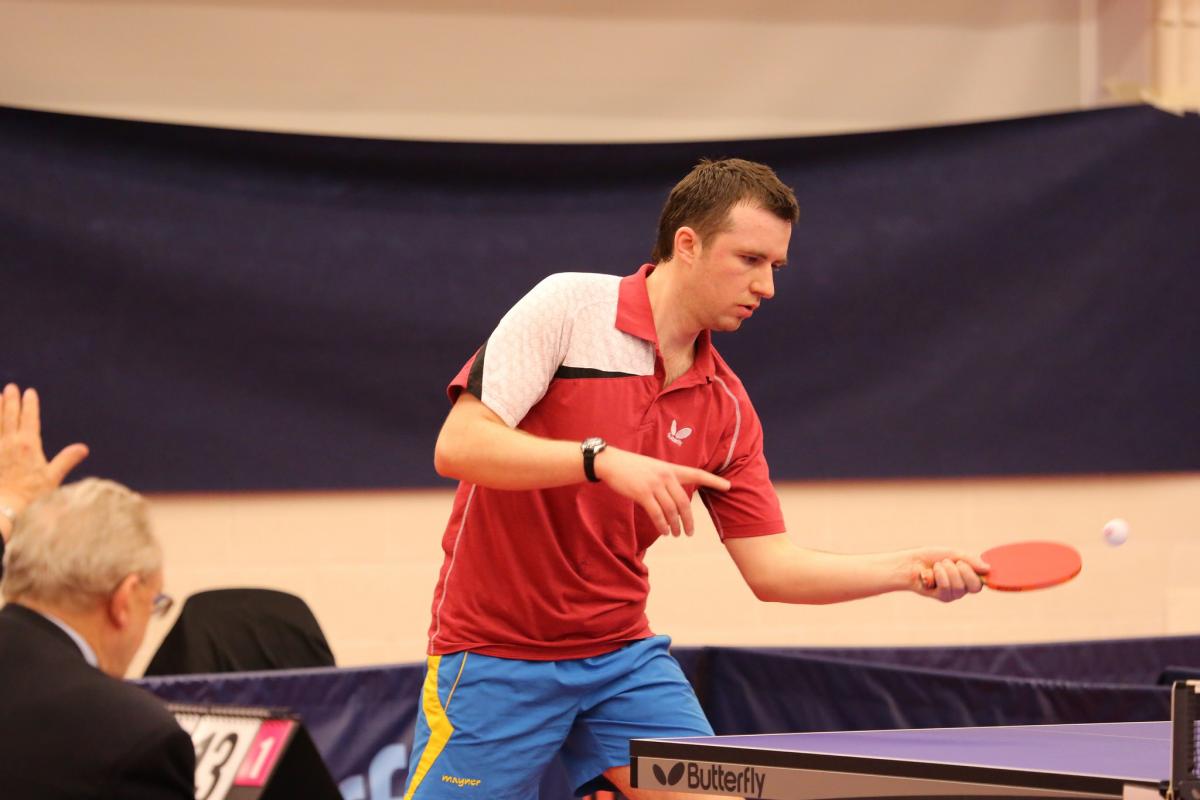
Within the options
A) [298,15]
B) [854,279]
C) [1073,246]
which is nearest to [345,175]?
[298,15]

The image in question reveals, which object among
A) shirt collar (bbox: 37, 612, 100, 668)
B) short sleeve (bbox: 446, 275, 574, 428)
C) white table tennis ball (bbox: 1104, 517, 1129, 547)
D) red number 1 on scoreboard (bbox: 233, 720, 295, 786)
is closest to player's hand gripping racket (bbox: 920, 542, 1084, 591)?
white table tennis ball (bbox: 1104, 517, 1129, 547)

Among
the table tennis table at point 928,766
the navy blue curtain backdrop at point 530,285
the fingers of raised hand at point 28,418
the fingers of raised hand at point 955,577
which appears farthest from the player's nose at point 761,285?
the navy blue curtain backdrop at point 530,285

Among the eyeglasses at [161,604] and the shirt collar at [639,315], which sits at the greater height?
the shirt collar at [639,315]

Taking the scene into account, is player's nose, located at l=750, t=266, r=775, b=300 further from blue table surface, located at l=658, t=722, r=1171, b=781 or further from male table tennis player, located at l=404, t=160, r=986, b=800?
blue table surface, located at l=658, t=722, r=1171, b=781

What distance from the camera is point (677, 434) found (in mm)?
2779

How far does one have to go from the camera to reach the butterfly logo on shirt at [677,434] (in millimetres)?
2771

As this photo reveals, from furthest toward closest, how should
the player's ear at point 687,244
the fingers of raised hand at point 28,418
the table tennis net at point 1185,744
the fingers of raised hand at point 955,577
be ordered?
the player's ear at point 687,244 → the fingers of raised hand at point 28,418 → the fingers of raised hand at point 955,577 → the table tennis net at point 1185,744

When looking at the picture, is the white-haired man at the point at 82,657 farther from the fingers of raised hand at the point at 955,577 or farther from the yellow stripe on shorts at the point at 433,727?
the fingers of raised hand at the point at 955,577

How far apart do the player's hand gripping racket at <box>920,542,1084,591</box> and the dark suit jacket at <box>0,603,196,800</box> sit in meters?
1.37

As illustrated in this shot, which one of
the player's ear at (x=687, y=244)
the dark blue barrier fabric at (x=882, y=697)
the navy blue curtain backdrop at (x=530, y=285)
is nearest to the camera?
the player's ear at (x=687, y=244)

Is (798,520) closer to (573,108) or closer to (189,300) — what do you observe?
(573,108)

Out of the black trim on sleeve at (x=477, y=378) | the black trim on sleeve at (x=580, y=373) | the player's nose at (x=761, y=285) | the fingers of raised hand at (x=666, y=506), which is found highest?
the player's nose at (x=761, y=285)

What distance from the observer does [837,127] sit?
5270mm

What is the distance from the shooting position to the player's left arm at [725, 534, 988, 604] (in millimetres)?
2541
